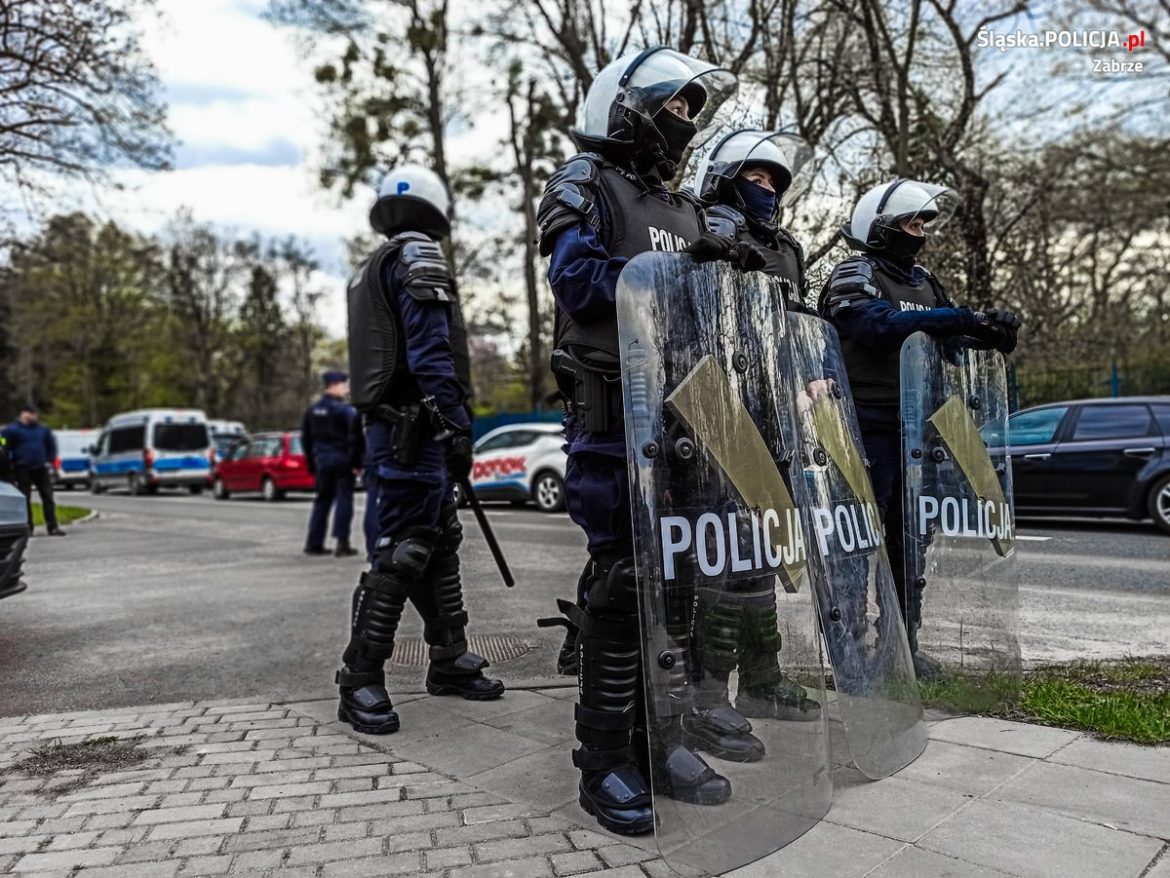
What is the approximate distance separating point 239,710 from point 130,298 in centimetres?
4645

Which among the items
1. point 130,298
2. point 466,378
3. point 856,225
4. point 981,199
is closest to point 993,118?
point 981,199

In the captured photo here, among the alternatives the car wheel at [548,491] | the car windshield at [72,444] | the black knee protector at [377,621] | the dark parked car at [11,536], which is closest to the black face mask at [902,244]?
the black knee protector at [377,621]

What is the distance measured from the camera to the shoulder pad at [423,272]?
3809 mm

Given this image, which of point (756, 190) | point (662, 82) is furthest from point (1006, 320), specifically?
point (662, 82)

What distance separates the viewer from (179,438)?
86.7 feet

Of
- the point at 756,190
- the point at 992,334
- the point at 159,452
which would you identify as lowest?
the point at 992,334

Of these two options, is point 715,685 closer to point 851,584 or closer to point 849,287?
point 851,584

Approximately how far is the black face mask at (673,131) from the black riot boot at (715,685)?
1392 millimetres

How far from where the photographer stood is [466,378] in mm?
4168

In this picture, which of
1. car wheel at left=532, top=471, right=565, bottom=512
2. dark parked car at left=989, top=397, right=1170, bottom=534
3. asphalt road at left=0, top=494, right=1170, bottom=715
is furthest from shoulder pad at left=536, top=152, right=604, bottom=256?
car wheel at left=532, top=471, right=565, bottom=512

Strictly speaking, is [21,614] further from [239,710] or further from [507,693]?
[507,693]

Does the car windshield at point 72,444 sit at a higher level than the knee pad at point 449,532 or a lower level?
higher

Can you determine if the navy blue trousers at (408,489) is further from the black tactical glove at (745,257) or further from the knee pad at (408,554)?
the black tactical glove at (745,257)

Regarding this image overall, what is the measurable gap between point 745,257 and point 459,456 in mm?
1722
